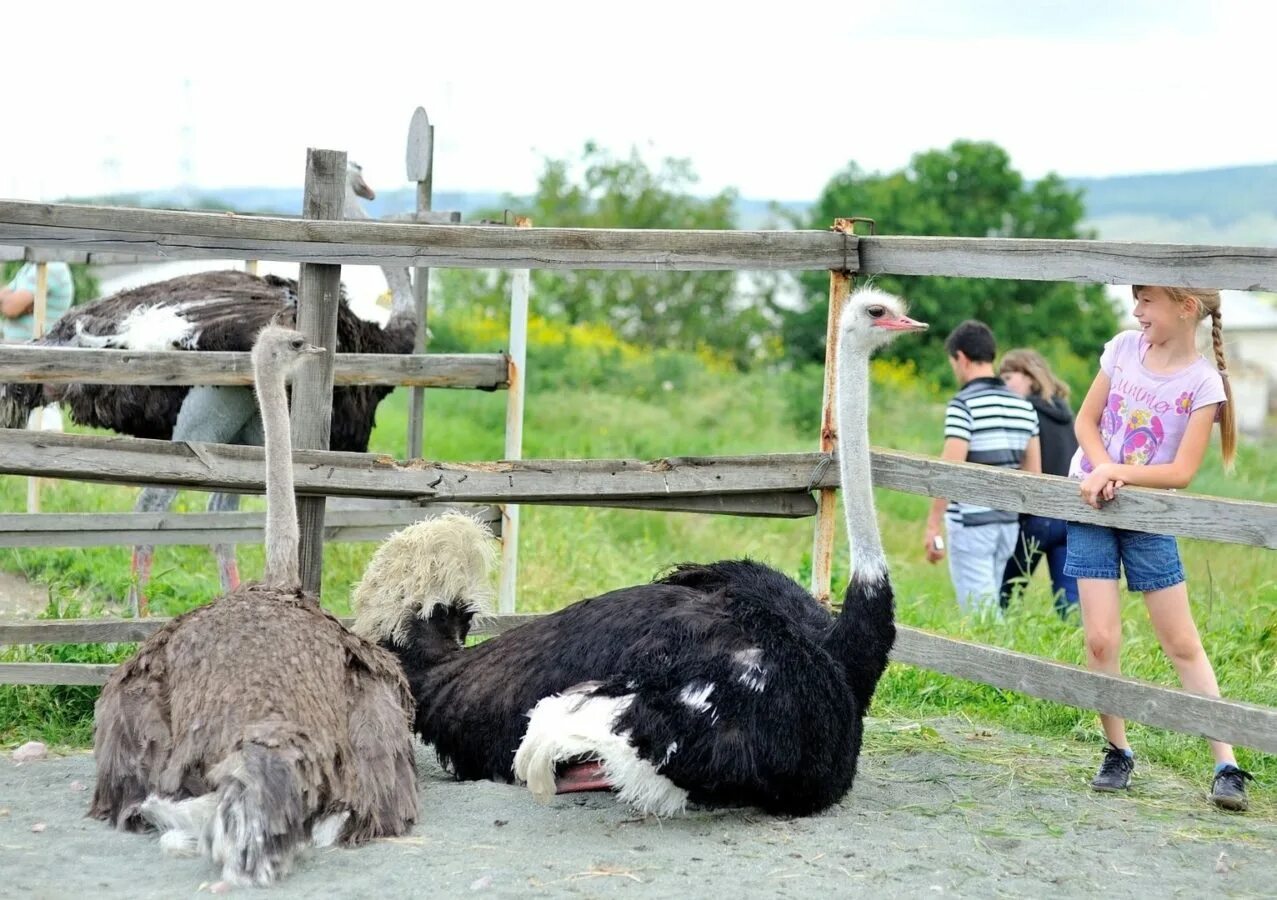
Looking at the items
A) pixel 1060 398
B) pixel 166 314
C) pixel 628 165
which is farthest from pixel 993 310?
pixel 166 314

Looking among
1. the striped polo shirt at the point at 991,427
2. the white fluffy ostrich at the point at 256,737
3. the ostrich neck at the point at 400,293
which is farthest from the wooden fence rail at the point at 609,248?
the striped polo shirt at the point at 991,427

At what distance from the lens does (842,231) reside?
16.9 feet

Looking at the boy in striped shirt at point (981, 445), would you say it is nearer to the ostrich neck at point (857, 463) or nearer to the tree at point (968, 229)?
the ostrich neck at point (857, 463)

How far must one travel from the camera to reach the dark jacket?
7988 mm

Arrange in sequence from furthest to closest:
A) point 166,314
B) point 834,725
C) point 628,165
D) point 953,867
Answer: point 628,165, point 166,314, point 834,725, point 953,867

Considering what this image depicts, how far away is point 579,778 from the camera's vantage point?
13.6 ft

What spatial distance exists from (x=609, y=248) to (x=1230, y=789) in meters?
2.28

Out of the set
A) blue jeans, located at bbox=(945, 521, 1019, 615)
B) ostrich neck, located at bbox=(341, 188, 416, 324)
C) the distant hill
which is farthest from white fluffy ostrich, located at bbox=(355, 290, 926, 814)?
the distant hill

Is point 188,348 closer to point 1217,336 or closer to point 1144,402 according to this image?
point 1144,402

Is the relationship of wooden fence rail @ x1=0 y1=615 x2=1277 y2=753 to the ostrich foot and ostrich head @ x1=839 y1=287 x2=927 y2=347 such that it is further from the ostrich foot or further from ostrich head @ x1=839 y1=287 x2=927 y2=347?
the ostrich foot

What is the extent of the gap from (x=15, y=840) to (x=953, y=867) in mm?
2187

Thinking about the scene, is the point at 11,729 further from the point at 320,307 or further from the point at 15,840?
the point at 320,307

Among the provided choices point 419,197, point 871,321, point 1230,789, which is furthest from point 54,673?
point 1230,789

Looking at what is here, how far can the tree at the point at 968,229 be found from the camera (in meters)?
29.0
